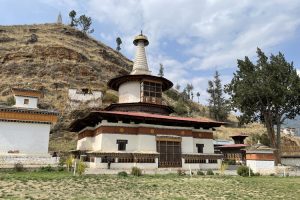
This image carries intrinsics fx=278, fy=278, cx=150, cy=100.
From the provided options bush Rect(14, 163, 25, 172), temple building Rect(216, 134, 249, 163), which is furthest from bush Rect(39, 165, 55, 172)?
temple building Rect(216, 134, 249, 163)

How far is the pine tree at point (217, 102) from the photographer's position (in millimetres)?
87344

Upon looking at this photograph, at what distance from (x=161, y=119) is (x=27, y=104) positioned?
12841mm

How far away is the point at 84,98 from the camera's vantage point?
57.2m

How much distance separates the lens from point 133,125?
88.1ft

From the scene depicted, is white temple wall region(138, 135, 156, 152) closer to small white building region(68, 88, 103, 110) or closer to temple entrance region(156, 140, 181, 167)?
temple entrance region(156, 140, 181, 167)

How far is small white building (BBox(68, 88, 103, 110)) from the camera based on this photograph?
56219mm

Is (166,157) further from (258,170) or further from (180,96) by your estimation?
(180,96)

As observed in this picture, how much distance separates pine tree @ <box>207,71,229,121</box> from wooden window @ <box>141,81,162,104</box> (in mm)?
56650

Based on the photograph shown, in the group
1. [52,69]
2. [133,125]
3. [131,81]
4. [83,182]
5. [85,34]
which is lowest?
[83,182]

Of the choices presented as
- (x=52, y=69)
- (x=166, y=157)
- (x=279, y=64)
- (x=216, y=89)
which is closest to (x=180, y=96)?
(x=216, y=89)

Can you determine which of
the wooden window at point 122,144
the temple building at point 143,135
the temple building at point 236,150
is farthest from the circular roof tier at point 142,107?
the temple building at point 236,150

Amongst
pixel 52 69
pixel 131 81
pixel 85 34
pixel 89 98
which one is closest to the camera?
pixel 131 81

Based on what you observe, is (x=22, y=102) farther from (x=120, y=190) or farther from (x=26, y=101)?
(x=120, y=190)

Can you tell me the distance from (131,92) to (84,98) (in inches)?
1090
